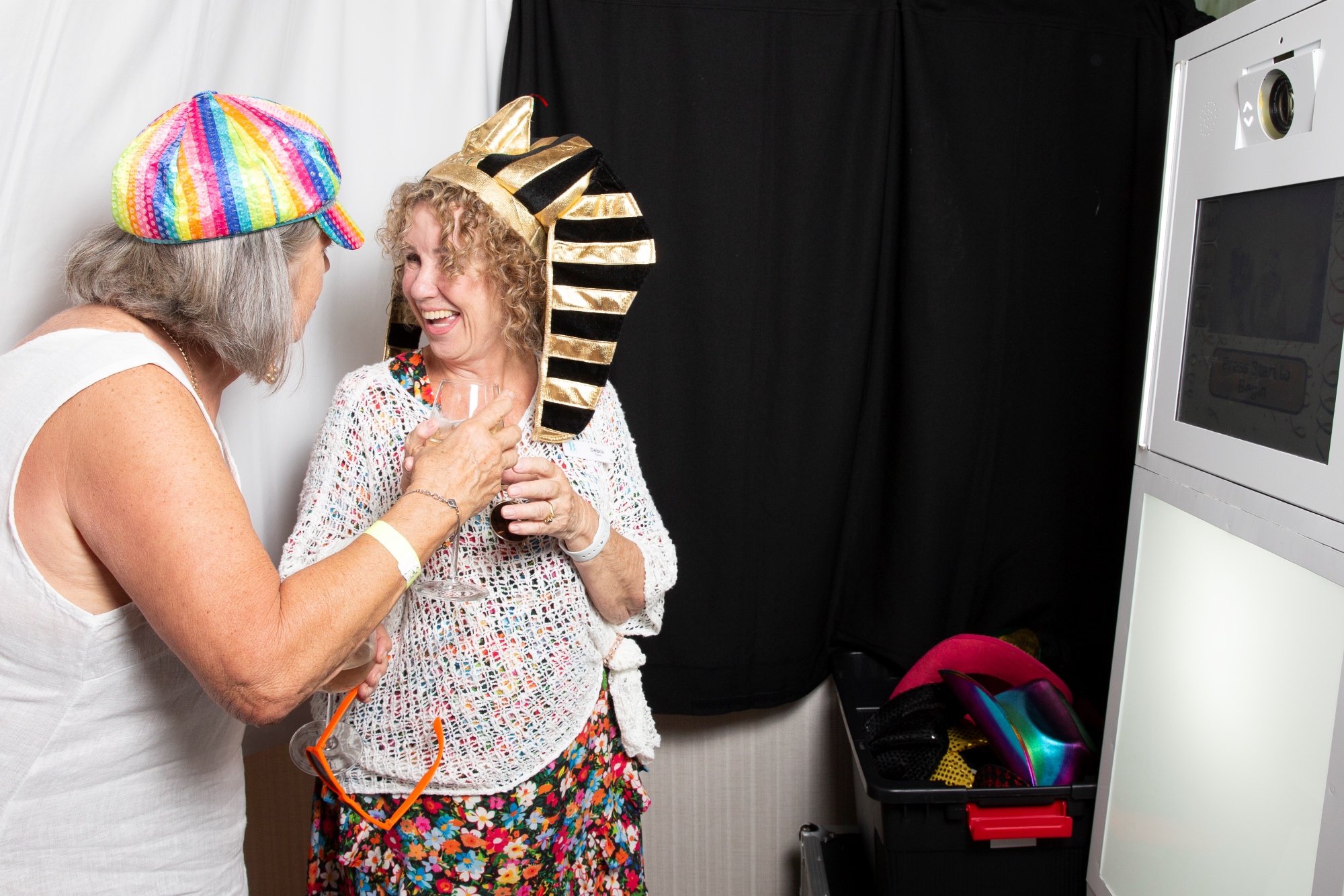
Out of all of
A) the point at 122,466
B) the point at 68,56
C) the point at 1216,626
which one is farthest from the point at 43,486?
the point at 1216,626

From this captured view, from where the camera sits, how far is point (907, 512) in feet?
6.59

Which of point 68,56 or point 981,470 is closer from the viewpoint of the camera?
point 68,56

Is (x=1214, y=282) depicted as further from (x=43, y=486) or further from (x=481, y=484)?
(x=43, y=486)

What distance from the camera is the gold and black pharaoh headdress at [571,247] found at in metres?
1.30

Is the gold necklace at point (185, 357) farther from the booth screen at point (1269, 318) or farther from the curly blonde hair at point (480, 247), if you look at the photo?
the booth screen at point (1269, 318)

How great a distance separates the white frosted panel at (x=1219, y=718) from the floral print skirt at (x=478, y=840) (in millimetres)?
845

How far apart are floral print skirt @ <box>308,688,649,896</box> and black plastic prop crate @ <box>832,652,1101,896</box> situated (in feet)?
1.82

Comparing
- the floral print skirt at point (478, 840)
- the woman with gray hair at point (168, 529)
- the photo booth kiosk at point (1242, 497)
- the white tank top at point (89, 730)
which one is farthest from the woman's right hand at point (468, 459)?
the photo booth kiosk at point (1242, 497)

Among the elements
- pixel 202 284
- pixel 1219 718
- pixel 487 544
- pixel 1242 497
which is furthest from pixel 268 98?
pixel 1219 718

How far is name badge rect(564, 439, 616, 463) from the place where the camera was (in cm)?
139

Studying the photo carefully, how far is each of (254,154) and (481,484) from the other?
430mm

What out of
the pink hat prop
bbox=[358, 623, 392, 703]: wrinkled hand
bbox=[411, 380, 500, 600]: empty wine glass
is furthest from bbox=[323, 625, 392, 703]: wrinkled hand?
the pink hat prop

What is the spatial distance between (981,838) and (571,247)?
1.22 metres

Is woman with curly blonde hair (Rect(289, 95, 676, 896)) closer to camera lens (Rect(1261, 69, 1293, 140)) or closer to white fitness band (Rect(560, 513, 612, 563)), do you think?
white fitness band (Rect(560, 513, 612, 563))
